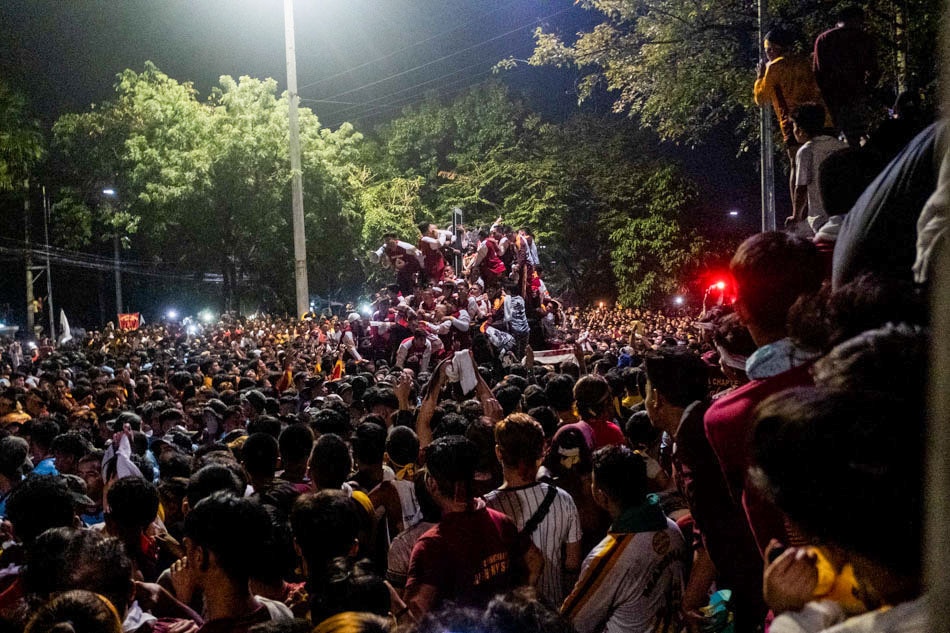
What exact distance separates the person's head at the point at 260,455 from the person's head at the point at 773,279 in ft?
10.1

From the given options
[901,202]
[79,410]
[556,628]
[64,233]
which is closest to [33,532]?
[556,628]

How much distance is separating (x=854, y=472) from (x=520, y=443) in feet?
9.18

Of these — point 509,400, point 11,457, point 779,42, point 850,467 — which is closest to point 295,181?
point 509,400

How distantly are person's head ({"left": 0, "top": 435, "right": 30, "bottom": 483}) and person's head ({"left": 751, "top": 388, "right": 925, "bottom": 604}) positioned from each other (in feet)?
19.0

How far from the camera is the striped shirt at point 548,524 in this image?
3.99 meters

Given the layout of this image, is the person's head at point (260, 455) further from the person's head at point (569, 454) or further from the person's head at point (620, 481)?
the person's head at point (620, 481)

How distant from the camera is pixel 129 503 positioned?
411cm

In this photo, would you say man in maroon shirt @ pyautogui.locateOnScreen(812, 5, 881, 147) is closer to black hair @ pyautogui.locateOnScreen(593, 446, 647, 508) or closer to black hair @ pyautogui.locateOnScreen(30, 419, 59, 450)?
black hair @ pyautogui.locateOnScreen(593, 446, 647, 508)

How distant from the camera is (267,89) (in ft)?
111

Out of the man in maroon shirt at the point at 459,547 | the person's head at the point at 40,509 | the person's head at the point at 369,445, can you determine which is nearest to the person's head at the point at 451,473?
the man in maroon shirt at the point at 459,547

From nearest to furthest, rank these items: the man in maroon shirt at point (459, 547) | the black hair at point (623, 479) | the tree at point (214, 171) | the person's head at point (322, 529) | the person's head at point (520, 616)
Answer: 1. the person's head at point (520, 616)
2. the man in maroon shirt at point (459, 547)
3. the person's head at point (322, 529)
4. the black hair at point (623, 479)
5. the tree at point (214, 171)

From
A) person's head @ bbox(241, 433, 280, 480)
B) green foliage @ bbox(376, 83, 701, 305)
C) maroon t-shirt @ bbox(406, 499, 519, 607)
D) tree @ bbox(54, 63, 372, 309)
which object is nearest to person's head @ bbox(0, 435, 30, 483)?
person's head @ bbox(241, 433, 280, 480)

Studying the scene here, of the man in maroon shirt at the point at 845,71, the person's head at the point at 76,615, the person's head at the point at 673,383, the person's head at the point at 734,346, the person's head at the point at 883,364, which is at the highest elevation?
the man in maroon shirt at the point at 845,71

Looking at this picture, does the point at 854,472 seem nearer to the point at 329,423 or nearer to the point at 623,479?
the point at 623,479
